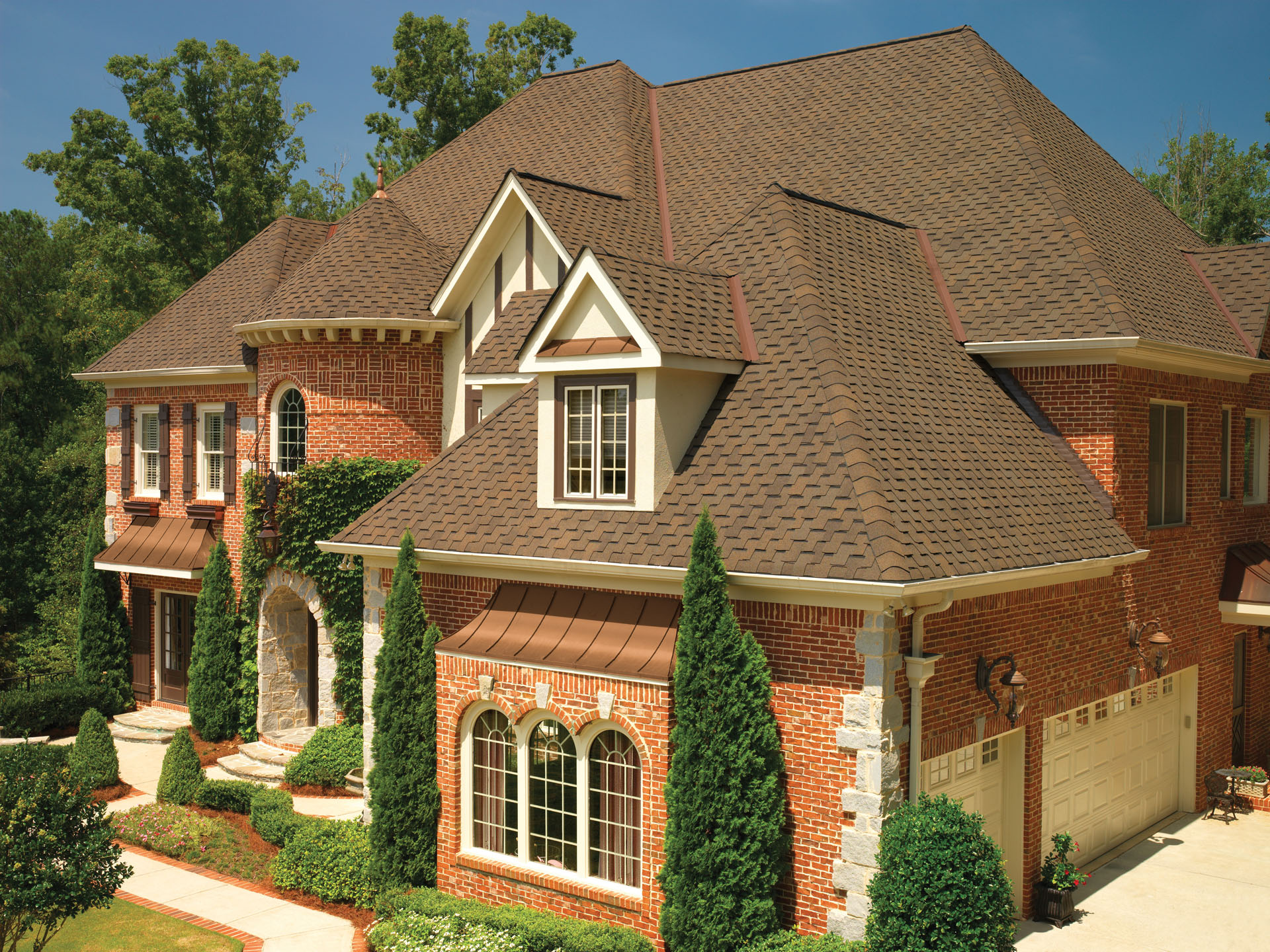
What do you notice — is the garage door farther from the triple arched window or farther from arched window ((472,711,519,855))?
arched window ((472,711,519,855))

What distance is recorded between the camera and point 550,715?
12445 mm

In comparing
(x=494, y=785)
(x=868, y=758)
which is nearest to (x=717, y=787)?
(x=868, y=758)

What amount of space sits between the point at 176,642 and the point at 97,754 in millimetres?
6247

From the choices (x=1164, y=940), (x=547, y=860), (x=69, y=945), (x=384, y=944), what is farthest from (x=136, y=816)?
(x=1164, y=940)

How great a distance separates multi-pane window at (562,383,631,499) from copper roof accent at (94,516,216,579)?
13086 millimetres

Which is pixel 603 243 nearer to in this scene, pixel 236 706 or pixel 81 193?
pixel 236 706

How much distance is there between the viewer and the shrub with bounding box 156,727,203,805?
59.4ft

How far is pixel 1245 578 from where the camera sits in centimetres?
1853

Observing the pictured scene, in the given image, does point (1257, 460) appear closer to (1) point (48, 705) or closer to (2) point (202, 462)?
(2) point (202, 462)

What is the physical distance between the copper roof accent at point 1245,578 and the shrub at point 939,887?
35.0 ft

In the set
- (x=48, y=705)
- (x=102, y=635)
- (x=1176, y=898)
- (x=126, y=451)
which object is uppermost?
(x=126, y=451)

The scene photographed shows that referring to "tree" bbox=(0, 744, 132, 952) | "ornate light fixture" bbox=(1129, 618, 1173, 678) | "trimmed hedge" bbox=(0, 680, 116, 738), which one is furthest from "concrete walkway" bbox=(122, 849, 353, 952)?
"ornate light fixture" bbox=(1129, 618, 1173, 678)

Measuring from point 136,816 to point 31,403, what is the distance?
97.0 ft

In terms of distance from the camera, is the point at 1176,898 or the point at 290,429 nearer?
the point at 1176,898
